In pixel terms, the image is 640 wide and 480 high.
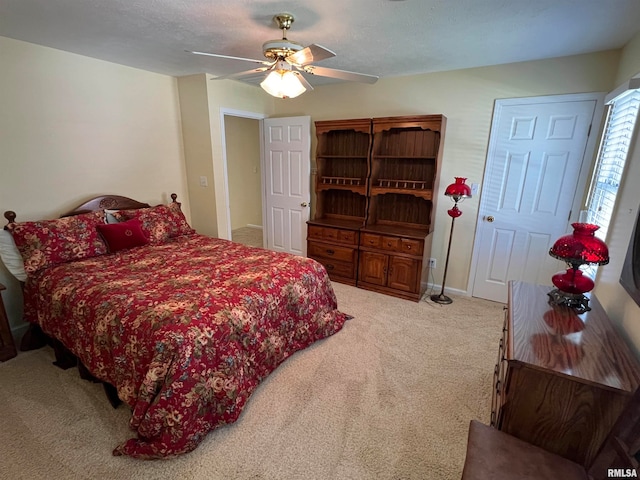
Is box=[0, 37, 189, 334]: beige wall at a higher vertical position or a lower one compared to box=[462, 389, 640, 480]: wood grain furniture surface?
higher

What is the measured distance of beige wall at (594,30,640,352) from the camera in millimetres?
1376

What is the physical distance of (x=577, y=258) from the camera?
58.6 inches

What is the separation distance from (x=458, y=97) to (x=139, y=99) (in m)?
3.38

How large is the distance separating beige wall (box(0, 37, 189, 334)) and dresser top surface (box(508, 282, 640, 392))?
366cm

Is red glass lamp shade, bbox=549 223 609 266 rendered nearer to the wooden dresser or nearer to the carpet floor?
the wooden dresser

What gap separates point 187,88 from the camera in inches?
139

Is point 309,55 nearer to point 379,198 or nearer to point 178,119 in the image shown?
point 379,198

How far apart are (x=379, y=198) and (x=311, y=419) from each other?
263 centimetres

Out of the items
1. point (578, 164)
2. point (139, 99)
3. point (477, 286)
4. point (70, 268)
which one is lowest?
point (477, 286)

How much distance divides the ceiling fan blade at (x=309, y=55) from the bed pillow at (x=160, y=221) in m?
2.10

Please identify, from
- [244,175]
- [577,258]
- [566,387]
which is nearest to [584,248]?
[577,258]

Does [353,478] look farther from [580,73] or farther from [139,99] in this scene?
[139,99]

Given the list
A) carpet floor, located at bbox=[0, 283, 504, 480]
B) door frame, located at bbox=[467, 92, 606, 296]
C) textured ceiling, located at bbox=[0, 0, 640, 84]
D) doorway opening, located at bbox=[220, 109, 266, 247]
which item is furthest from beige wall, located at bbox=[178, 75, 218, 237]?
door frame, located at bbox=[467, 92, 606, 296]

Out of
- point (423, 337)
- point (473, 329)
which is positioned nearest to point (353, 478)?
point (423, 337)
